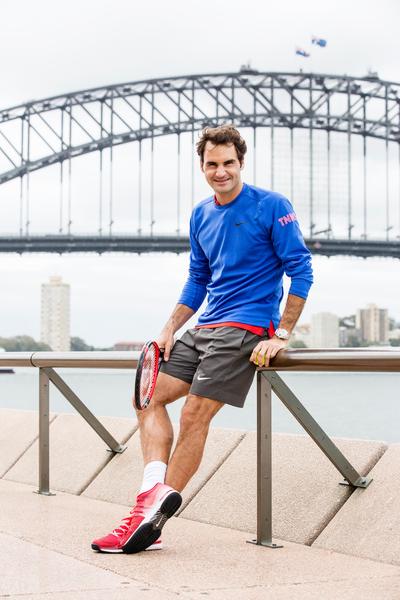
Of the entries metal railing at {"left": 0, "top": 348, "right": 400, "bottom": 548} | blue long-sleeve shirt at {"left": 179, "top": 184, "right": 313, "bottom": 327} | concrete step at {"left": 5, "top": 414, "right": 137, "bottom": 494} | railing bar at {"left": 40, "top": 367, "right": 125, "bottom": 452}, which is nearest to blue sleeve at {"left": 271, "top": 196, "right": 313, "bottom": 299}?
blue long-sleeve shirt at {"left": 179, "top": 184, "right": 313, "bottom": 327}

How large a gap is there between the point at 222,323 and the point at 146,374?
0.25 metres

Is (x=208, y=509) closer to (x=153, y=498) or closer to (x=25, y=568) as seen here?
(x=153, y=498)

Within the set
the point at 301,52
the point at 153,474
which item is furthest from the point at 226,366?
the point at 301,52

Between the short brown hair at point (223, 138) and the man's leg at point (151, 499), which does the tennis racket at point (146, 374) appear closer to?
the man's leg at point (151, 499)

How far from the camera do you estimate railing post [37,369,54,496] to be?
372 centimetres

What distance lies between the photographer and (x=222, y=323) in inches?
110

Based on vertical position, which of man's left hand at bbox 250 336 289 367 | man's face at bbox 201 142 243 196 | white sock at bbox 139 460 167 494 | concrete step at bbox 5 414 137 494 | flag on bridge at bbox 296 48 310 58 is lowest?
concrete step at bbox 5 414 137 494

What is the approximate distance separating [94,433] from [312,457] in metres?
1.26

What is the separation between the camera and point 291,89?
39.5 metres

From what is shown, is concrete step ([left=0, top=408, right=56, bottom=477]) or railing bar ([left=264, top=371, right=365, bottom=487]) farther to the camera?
concrete step ([left=0, top=408, right=56, bottom=477])

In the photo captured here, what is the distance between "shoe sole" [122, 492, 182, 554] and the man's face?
2.70ft

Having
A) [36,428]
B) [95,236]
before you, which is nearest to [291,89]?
[95,236]

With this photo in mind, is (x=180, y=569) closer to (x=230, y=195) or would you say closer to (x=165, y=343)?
(x=165, y=343)

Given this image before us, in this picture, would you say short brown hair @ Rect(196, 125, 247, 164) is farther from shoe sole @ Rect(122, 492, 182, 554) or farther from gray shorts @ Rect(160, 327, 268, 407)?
shoe sole @ Rect(122, 492, 182, 554)
